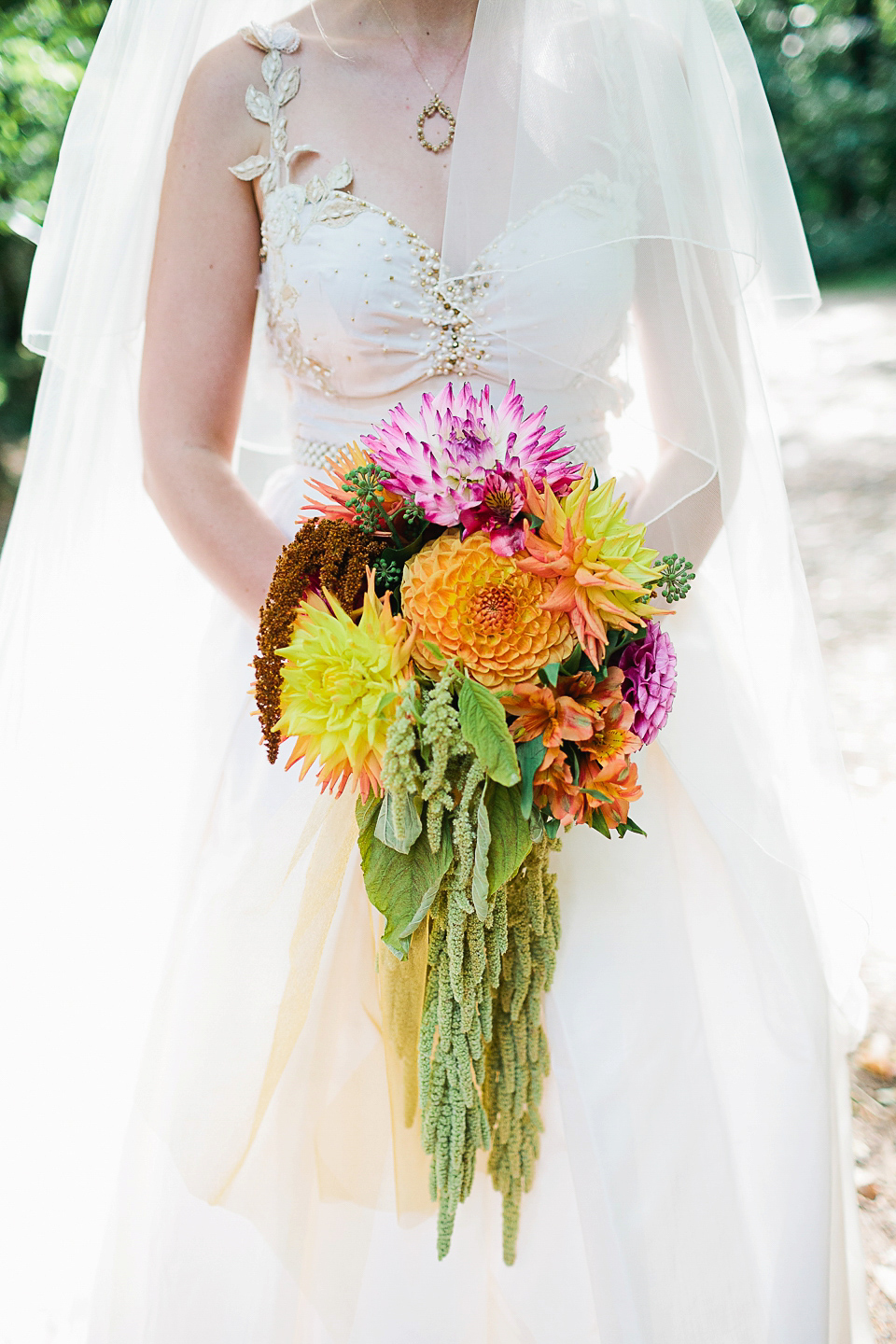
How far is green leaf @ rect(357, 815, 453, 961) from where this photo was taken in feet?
3.94

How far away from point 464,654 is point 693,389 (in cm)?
69

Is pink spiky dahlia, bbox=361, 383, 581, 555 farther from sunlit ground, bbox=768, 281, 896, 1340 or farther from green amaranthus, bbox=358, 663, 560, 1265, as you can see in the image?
sunlit ground, bbox=768, 281, 896, 1340

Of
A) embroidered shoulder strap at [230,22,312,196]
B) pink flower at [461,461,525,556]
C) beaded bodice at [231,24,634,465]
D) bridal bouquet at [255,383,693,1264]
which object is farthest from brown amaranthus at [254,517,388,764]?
embroidered shoulder strap at [230,22,312,196]

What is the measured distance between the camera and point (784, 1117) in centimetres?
162

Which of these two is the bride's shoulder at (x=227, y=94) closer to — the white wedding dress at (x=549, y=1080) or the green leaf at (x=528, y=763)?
the white wedding dress at (x=549, y=1080)

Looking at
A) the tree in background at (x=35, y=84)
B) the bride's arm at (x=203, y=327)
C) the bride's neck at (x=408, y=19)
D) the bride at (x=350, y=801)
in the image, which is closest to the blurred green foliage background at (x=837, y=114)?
the tree in background at (x=35, y=84)

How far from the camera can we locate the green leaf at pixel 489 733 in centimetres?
108

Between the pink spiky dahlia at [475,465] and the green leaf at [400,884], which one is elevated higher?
the pink spiky dahlia at [475,465]

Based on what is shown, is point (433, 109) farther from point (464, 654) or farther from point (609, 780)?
point (609, 780)

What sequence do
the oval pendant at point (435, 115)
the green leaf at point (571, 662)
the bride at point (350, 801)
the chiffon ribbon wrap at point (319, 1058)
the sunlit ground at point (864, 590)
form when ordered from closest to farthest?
the green leaf at point (571, 662) → the chiffon ribbon wrap at point (319, 1058) → the bride at point (350, 801) → the oval pendant at point (435, 115) → the sunlit ground at point (864, 590)

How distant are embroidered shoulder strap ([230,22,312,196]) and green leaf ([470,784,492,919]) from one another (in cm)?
104

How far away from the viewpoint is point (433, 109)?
1.69m

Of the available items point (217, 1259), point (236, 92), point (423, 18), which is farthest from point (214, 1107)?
point (423, 18)

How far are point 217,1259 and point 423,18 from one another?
195 cm
